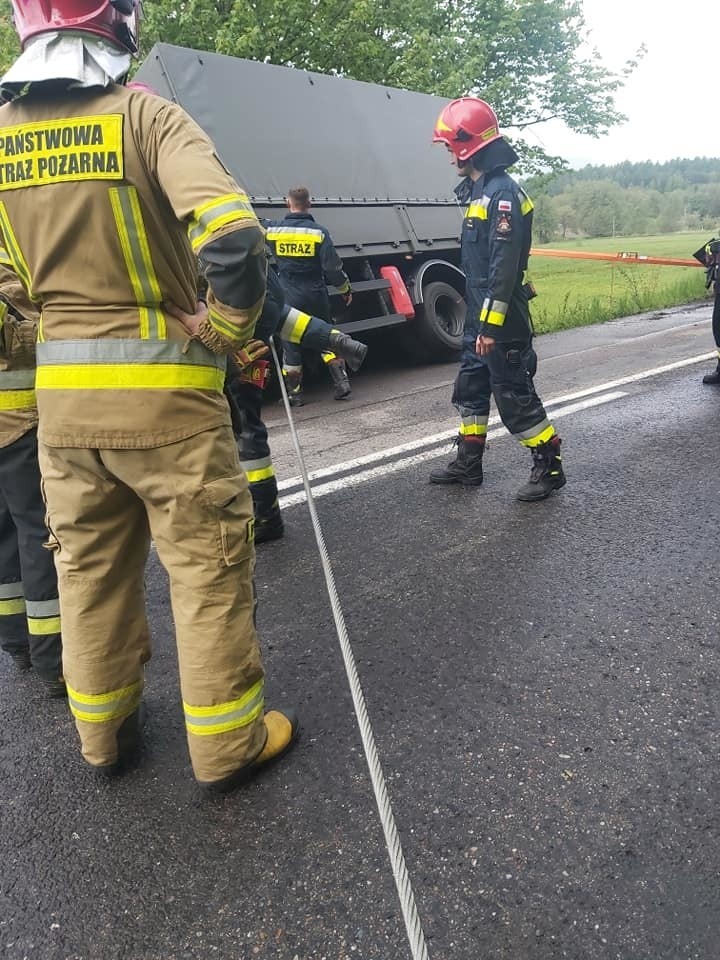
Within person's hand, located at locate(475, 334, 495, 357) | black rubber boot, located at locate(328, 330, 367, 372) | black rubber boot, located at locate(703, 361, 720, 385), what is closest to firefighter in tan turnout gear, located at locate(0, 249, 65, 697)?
black rubber boot, located at locate(328, 330, 367, 372)

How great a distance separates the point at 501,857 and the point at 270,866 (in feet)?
1.95

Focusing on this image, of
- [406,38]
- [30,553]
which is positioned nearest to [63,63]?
[30,553]

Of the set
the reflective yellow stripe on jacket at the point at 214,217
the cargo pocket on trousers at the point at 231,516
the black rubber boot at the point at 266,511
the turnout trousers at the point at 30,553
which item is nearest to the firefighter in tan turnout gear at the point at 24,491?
the turnout trousers at the point at 30,553

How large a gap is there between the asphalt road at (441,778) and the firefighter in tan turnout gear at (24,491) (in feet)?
0.82

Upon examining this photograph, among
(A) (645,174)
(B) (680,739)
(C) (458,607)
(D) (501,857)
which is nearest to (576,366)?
(C) (458,607)

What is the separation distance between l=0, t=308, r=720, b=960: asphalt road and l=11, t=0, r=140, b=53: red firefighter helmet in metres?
2.12

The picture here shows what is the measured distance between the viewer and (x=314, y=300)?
23.8 ft

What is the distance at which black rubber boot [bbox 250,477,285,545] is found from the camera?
393 centimetres

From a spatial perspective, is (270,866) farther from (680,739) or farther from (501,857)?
(680,739)

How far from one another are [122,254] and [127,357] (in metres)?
0.27

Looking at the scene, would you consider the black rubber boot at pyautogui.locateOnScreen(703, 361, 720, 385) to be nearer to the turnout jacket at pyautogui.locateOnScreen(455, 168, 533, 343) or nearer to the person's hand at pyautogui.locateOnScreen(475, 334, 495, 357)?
the turnout jacket at pyautogui.locateOnScreen(455, 168, 533, 343)

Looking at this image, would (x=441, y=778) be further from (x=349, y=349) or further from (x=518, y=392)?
(x=518, y=392)

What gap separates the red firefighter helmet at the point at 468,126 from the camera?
413 cm

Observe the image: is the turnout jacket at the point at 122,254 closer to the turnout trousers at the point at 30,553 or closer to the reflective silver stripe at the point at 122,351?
the reflective silver stripe at the point at 122,351
